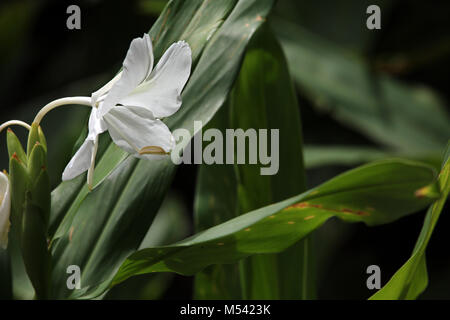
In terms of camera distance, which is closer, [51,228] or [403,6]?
[51,228]

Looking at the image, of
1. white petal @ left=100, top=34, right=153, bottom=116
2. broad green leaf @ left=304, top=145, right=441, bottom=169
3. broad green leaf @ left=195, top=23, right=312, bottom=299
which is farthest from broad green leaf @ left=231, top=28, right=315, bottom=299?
broad green leaf @ left=304, top=145, right=441, bottom=169

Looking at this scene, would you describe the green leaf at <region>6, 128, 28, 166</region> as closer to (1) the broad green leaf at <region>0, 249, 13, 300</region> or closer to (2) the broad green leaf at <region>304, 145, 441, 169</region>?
(1) the broad green leaf at <region>0, 249, 13, 300</region>

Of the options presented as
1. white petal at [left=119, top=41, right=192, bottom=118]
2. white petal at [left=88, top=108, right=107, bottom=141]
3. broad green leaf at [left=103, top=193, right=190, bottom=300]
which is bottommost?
broad green leaf at [left=103, top=193, right=190, bottom=300]

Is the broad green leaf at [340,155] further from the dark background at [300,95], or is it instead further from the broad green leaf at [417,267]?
the broad green leaf at [417,267]

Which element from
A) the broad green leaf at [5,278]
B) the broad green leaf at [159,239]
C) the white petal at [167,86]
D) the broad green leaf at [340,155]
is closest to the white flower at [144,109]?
the white petal at [167,86]

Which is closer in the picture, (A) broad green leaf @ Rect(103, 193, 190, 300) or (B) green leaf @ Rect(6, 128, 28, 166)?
(B) green leaf @ Rect(6, 128, 28, 166)

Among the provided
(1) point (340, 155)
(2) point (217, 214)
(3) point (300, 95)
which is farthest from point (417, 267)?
(3) point (300, 95)

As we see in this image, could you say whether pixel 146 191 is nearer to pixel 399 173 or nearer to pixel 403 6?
pixel 399 173

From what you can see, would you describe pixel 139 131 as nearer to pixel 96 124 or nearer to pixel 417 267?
pixel 96 124
